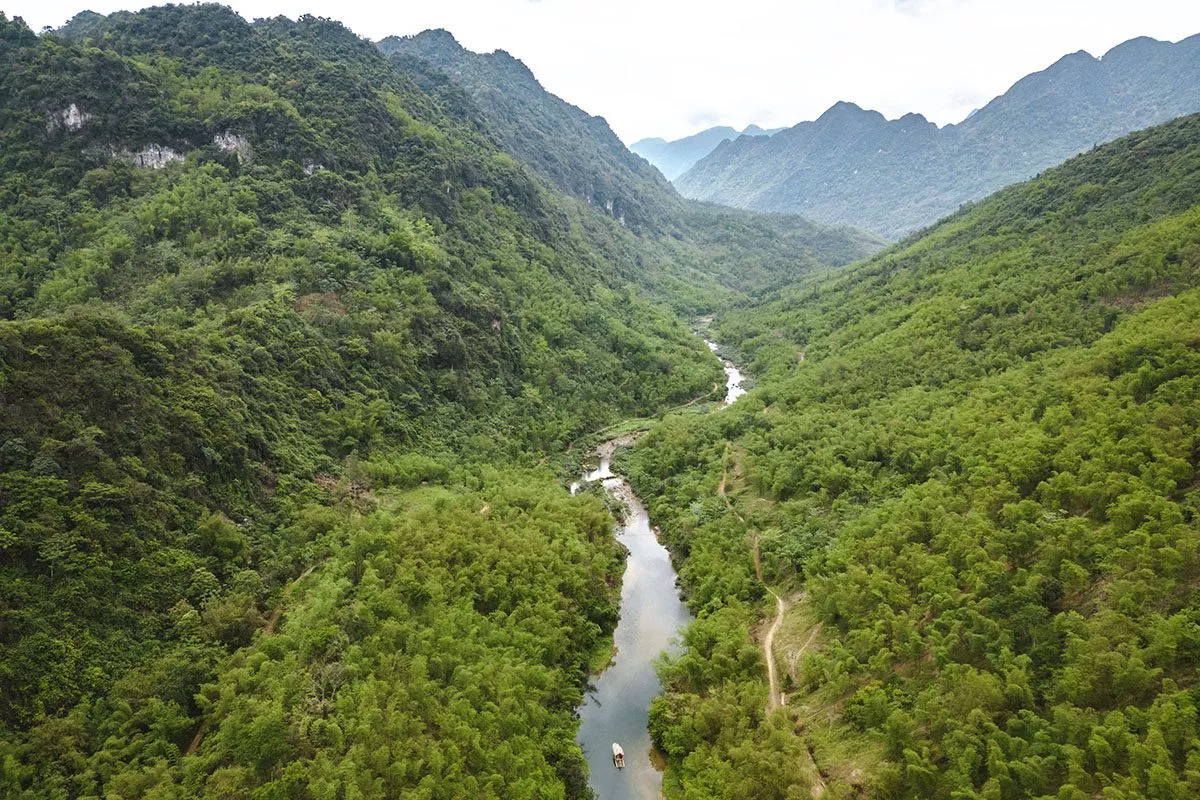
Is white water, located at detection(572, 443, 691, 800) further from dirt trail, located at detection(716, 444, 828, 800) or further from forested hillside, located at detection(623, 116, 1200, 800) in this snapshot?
dirt trail, located at detection(716, 444, 828, 800)

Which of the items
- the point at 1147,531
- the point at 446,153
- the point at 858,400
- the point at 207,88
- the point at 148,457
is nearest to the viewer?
the point at 1147,531

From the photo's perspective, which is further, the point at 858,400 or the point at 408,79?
the point at 408,79

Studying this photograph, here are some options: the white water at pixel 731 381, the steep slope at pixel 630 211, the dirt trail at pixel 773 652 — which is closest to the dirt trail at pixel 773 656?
the dirt trail at pixel 773 652

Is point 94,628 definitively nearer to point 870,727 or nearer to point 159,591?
point 159,591

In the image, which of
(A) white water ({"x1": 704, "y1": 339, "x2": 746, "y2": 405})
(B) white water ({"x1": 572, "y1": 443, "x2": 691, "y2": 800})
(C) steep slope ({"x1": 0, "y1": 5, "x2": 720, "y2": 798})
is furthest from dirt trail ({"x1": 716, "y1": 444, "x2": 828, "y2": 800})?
(A) white water ({"x1": 704, "y1": 339, "x2": 746, "y2": 405})

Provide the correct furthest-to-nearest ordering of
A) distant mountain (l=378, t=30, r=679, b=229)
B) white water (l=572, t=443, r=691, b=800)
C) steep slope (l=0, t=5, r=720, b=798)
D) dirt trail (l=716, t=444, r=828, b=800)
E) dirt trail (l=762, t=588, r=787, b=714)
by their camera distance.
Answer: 1. distant mountain (l=378, t=30, r=679, b=229)
2. dirt trail (l=762, t=588, r=787, b=714)
3. white water (l=572, t=443, r=691, b=800)
4. dirt trail (l=716, t=444, r=828, b=800)
5. steep slope (l=0, t=5, r=720, b=798)

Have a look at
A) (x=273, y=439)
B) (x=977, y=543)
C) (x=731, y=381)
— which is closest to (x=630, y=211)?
(x=731, y=381)

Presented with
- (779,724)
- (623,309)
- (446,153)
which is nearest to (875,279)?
(623,309)
